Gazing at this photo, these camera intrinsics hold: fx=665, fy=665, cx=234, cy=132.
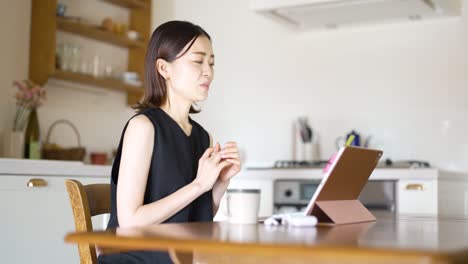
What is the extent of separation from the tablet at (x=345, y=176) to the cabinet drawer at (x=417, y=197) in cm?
174

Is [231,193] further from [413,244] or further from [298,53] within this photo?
[298,53]

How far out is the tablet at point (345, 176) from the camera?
1412 mm

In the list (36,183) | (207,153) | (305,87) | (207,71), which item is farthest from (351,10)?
(207,153)

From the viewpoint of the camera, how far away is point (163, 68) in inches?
66.9

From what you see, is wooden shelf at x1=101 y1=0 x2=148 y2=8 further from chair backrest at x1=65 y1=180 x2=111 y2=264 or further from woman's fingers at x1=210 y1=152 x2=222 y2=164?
woman's fingers at x1=210 y1=152 x2=222 y2=164

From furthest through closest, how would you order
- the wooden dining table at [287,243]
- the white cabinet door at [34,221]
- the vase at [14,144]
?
the vase at [14,144]
the white cabinet door at [34,221]
the wooden dining table at [287,243]

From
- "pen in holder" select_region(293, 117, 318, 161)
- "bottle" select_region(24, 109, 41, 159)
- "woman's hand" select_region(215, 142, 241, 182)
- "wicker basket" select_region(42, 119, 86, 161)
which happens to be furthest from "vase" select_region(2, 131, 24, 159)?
"woman's hand" select_region(215, 142, 241, 182)

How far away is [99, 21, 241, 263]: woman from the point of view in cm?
143


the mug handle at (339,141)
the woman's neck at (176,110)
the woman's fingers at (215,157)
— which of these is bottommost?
the woman's fingers at (215,157)

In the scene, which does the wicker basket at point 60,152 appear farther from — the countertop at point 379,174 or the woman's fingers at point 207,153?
the woman's fingers at point 207,153

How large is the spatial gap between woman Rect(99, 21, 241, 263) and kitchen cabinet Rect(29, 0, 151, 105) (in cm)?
186

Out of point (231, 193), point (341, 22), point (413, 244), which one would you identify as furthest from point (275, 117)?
point (413, 244)

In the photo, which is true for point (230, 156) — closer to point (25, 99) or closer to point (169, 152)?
point (169, 152)

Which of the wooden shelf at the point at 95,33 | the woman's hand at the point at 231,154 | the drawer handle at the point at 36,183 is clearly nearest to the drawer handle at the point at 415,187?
the drawer handle at the point at 36,183
